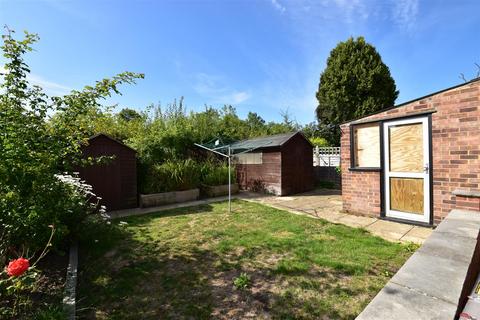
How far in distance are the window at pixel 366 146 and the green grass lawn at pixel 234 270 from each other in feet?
6.23

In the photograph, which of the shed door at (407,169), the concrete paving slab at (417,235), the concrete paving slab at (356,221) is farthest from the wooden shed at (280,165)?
the concrete paving slab at (417,235)

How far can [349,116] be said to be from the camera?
17891 millimetres

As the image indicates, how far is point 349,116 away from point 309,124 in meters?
3.22

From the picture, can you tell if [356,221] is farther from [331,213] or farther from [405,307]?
[405,307]

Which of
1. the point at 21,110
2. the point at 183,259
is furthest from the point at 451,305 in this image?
the point at 21,110

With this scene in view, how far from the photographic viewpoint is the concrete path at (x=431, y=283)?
1223 mm

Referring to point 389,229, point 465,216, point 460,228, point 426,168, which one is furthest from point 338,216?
point 460,228

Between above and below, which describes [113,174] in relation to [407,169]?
below

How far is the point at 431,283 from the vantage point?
59.5 inches

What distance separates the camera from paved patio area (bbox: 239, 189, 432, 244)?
14.3ft

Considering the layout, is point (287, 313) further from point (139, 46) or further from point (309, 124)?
point (309, 124)

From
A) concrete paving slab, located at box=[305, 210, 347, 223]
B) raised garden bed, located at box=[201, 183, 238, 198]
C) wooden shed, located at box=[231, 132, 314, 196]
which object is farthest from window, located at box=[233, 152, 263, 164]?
concrete paving slab, located at box=[305, 210, 347, 223]

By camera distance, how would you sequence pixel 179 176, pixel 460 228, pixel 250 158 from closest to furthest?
pixel 460 228 < pixel 179 176 < pixel 250 158

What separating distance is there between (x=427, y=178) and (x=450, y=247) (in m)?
3.30
